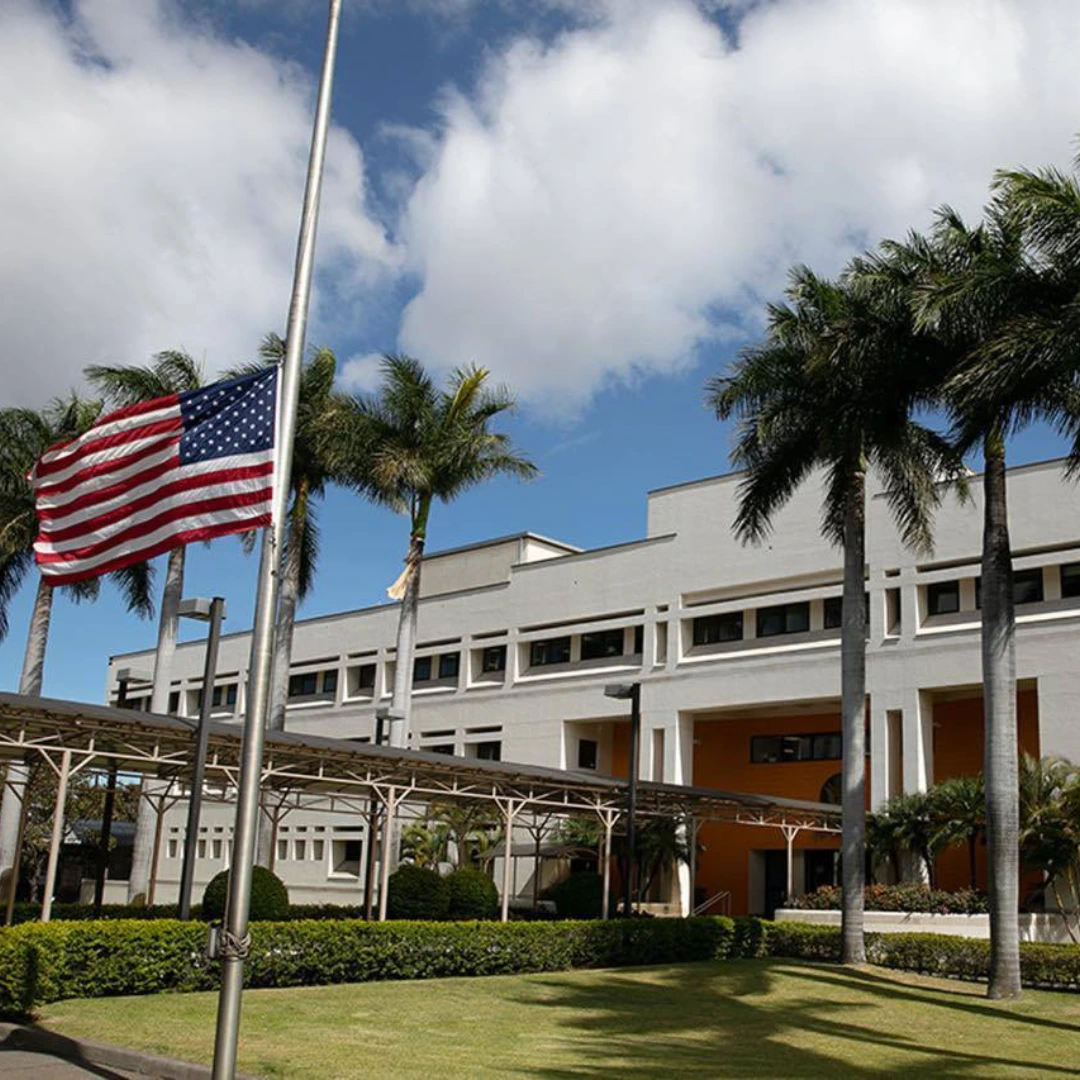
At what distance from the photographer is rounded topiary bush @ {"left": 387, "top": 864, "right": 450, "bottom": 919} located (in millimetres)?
26125

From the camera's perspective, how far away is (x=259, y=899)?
72.6 feet

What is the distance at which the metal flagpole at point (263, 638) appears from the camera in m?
9.00

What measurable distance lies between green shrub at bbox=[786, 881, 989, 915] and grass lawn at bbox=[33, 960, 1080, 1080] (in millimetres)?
7553

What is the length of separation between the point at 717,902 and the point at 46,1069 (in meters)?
34.7

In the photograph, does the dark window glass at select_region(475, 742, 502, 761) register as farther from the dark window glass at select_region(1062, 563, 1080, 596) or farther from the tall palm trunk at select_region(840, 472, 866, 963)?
the tall palm trunk at select_region(840, 472, 866, 963)

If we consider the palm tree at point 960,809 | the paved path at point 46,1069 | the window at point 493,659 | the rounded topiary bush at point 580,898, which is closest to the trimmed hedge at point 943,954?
the rounded topiary bush at point 580,898

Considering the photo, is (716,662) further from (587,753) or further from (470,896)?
(470,896)

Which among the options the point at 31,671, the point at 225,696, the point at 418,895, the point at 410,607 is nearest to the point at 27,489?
the point at 31,671

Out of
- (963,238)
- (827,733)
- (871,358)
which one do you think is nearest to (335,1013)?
(871,358)

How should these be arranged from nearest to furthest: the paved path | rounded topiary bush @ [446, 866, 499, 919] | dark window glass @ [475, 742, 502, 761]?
the paved path < rounded topiary bush @ [446, 866, 499, 919] < dark window glass @ [475, 742, 502, 761]

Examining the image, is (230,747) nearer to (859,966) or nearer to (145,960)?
(145,960)

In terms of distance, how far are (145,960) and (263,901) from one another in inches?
219

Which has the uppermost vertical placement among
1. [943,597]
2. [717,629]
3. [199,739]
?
[943,597]

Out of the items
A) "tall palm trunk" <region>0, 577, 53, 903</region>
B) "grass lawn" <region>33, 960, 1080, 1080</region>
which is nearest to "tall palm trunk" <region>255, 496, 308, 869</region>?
"tall palm trunk" <region>0, 577, 53, 903</region>
